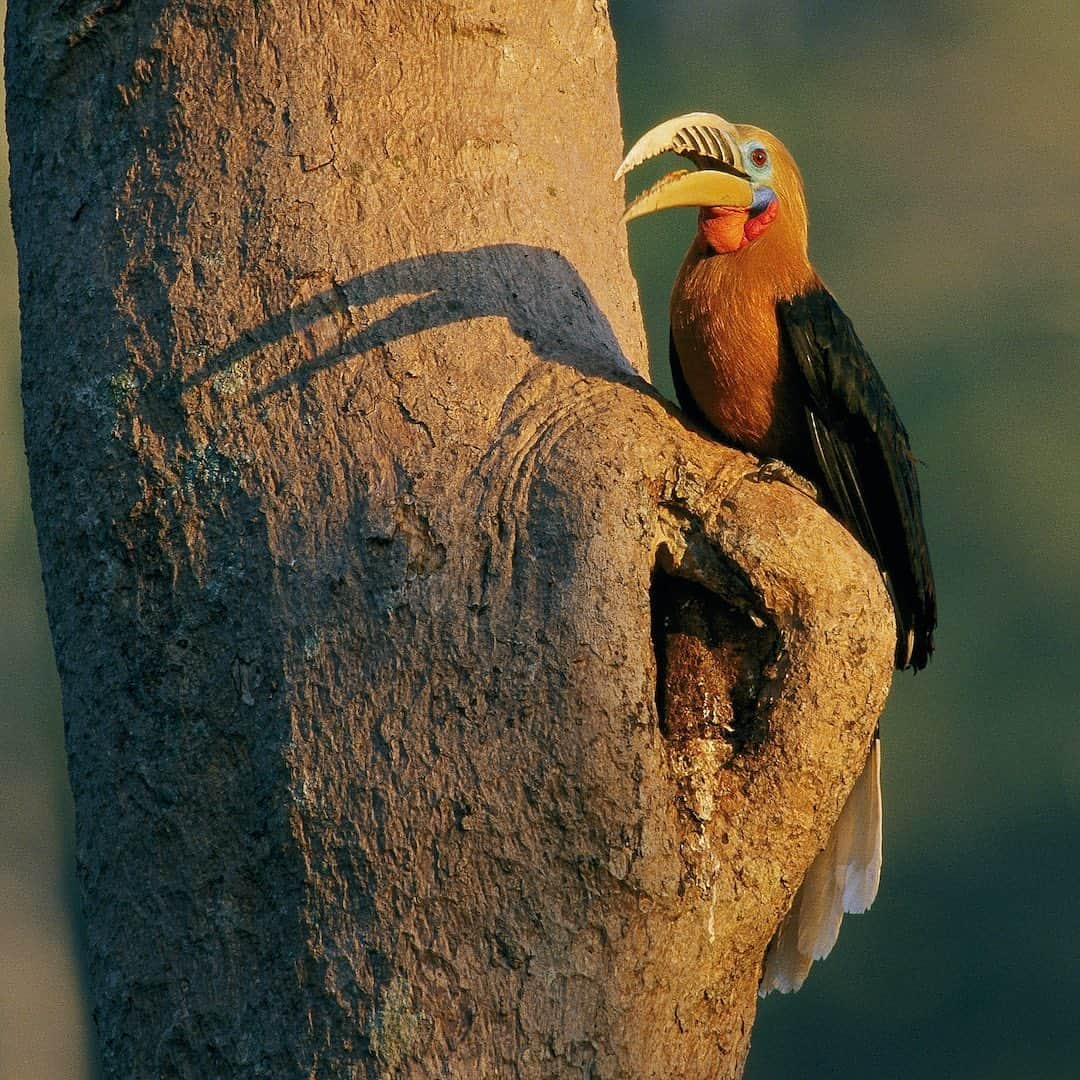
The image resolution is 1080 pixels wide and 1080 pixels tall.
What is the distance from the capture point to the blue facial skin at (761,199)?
3.02 meters

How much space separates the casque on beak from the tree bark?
34 cm

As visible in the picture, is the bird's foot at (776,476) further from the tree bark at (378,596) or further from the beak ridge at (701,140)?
the beak ridge at (701,140)

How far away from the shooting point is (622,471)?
222cm

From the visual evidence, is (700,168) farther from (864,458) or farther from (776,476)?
(776,476)

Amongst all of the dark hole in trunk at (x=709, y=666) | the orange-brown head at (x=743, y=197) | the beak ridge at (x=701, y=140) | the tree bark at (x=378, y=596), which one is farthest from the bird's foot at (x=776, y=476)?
the beak ridge at (x=701, y=140)

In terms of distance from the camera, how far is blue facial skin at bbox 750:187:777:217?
9.91ft

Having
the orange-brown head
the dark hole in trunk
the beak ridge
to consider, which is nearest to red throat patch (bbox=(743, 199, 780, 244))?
the orange-brown head

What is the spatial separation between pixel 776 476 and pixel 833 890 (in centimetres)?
84

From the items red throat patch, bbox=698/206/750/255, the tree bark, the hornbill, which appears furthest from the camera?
red throat patch, bbox=698/206/750/255

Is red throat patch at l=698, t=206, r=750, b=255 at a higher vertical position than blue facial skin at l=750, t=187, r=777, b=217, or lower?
lower

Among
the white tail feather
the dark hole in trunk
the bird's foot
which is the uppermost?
the bird's foot

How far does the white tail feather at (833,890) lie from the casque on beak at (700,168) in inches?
41.1

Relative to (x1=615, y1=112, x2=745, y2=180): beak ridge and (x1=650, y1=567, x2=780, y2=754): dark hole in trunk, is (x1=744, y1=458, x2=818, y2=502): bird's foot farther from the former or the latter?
(x1=615, y1=112, x2=745, y2=180): beak ridge

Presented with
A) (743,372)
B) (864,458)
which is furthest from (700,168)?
(864,458)
